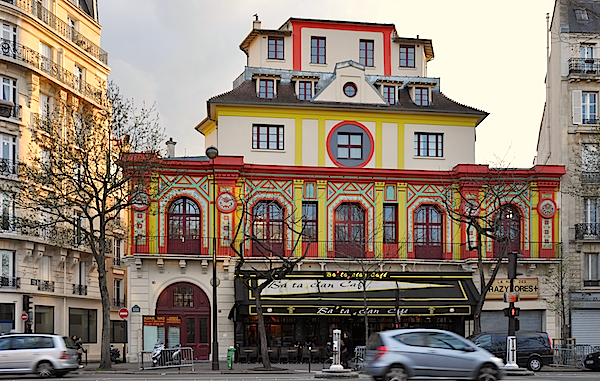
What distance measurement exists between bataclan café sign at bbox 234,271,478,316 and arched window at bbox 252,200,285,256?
1800 millimetres

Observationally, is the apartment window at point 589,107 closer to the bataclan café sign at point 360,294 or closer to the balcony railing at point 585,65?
the balcony railing at point 585,65

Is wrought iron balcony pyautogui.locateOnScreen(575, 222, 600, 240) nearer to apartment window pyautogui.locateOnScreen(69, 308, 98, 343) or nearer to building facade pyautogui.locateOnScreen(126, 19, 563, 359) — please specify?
building facade pyautogui.locateOnScreen(126, 19, 563, 359)

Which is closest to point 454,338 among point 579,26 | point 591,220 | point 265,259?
point 265,259

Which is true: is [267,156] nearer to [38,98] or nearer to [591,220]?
[38,98]

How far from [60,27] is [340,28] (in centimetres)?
1657

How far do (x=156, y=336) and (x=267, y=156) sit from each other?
409 inches

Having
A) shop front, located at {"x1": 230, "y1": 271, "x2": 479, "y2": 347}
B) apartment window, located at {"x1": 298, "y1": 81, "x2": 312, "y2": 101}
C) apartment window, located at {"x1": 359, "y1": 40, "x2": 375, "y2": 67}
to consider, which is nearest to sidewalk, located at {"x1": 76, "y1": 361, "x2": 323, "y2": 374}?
shop front, located at {"x1": 230, "y1": 271, "x2": 479, "y2": 347}

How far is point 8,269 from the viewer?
146ft

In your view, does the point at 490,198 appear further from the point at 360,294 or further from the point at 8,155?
the point at 8,155

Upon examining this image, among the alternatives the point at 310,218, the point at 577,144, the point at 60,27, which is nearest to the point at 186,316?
the point at 310,218

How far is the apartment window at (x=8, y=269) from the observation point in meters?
44.2

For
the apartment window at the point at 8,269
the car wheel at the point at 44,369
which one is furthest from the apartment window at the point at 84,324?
the car wheel at the point at 44,369

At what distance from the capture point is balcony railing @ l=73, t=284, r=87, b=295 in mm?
50781

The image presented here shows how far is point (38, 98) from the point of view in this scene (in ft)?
157
